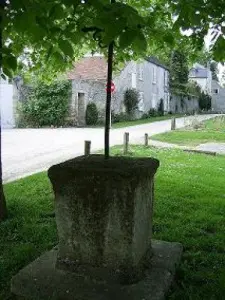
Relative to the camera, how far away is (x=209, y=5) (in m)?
4.49

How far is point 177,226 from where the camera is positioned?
6434 mm

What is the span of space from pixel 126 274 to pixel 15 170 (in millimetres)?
9018

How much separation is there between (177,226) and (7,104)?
1056 inches

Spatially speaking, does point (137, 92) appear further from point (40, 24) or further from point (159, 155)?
point (40, 24)

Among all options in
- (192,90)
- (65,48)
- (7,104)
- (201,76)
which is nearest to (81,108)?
(7,104)

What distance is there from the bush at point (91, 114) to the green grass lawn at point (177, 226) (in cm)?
2241

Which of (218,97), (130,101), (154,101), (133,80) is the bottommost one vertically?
(130,101)

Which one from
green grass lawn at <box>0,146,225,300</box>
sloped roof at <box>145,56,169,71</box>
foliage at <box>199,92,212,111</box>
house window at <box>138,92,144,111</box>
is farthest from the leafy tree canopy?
foliage at <box>199,92,212,111</box>

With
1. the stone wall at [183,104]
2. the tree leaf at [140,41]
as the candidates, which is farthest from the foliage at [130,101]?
the tree leaf at [140,41]

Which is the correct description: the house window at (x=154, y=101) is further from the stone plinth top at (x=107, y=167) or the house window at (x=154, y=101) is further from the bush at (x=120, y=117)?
the stone plinth top at (x=107, y=167)

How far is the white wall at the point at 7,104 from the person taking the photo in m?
31.4

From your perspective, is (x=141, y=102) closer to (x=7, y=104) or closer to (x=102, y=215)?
(x=7, y=104)

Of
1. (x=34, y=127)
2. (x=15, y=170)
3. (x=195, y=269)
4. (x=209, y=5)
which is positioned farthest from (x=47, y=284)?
(x=34, y=127)

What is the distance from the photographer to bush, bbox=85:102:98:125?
33312 millimetres
